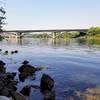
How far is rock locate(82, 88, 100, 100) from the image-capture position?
22241mm

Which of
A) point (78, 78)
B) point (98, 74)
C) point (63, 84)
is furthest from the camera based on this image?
point (98, 74)

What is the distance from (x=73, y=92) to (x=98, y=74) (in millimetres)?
10962

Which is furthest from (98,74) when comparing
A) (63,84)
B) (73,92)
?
(73,92)

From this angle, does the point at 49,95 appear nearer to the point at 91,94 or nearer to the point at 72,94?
the point at 72,94

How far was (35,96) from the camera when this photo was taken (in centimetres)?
2264

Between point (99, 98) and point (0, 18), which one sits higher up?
point (0, 18)

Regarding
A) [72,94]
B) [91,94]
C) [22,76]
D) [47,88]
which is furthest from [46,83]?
[22,76]

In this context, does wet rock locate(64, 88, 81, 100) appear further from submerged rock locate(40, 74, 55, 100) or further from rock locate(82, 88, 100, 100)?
submerged rock locate(40, 74, 55, 100)

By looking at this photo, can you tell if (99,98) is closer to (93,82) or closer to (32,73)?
(93,82)

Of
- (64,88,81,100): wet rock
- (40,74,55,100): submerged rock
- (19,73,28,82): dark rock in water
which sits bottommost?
(64,88,81,100): wet rock

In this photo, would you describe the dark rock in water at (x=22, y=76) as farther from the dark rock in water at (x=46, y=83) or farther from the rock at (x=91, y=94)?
the rock at (x=91, y=94)

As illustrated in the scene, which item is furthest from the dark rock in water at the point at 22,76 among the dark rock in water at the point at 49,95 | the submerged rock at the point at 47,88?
the dark rock in water at the point at 49,95

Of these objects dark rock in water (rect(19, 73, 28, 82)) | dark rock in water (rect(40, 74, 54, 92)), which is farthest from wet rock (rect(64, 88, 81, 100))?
dark rock in water (rect(19, 73, 28, 82))

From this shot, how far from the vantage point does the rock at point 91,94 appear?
22.2 m
